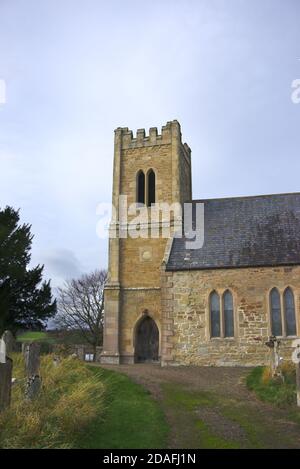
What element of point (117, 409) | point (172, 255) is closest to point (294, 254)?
point (172, 255)

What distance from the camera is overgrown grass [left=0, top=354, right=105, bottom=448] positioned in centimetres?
834

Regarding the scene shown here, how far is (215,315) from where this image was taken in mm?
22516

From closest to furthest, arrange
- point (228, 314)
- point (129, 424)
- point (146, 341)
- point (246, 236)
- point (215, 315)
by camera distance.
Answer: point (129, 424)
point (228, 314)
point (215, 315)
point (246, 236)
point (146, 341)

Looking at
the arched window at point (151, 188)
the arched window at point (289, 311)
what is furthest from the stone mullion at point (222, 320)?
the arched window at point (151, 188)

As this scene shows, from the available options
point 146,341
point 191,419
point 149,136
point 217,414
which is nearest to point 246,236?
point 146,341

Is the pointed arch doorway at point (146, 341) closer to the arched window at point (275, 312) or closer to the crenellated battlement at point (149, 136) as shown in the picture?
the arched window at point (275, 312)

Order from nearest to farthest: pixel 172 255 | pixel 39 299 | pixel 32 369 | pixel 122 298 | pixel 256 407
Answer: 1. pixel 32 369
2. pixel 256 407
3. pixel 172 255
4. pixel 122 298
5. pixel 39 299

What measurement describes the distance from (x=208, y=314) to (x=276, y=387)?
27.6ft

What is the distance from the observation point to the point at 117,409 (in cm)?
1148

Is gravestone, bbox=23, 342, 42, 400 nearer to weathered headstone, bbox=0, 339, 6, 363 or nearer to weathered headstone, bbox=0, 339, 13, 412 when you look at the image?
weathered headstone, bbox=0, 339, 6, 363

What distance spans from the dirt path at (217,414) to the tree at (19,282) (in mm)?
12262

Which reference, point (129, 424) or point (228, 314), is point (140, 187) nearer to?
point (228, 314)
